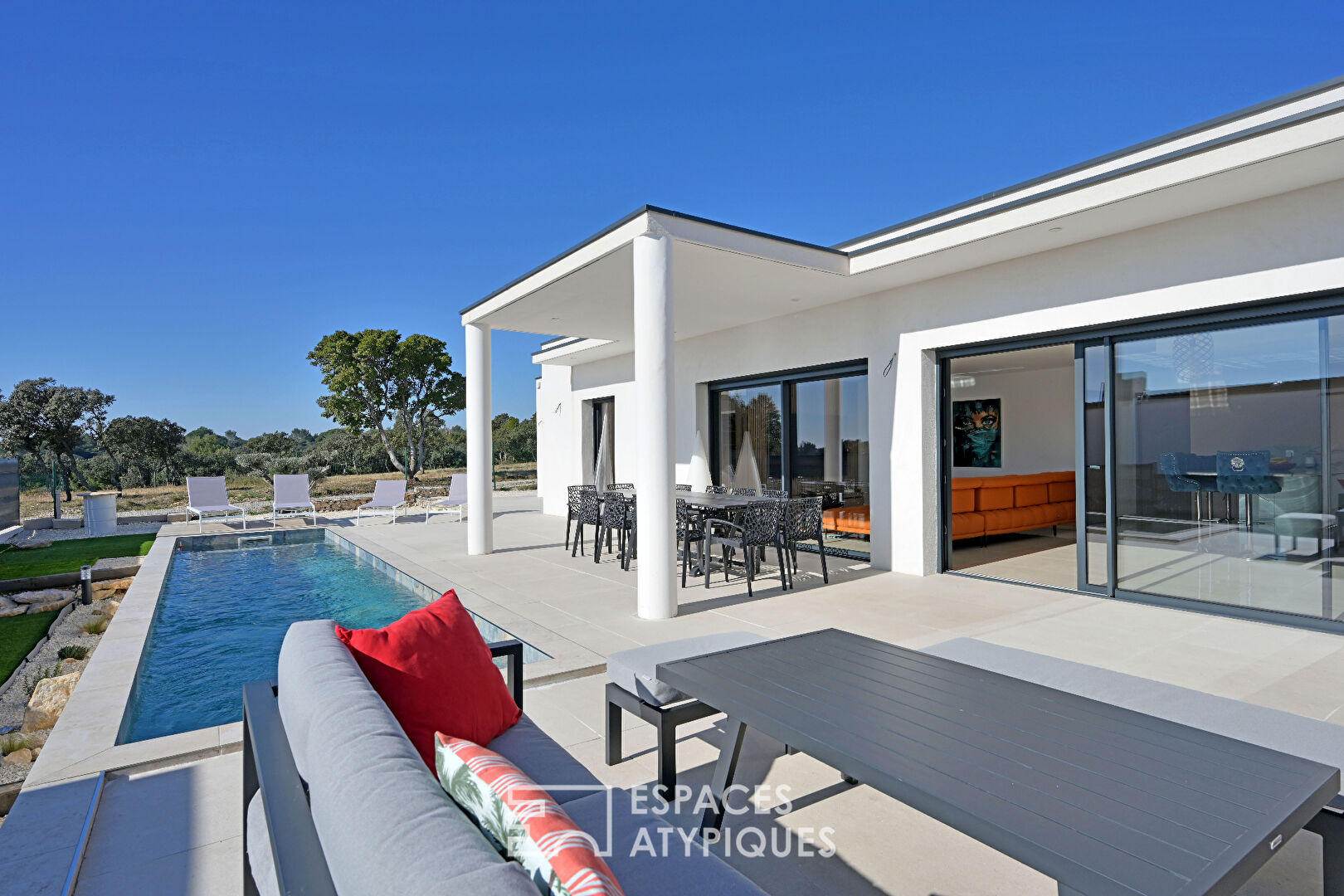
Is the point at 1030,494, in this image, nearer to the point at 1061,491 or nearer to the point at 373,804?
the point at 1061,491

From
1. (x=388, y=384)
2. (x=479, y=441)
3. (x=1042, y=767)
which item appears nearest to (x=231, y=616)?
(x=479, y=441)

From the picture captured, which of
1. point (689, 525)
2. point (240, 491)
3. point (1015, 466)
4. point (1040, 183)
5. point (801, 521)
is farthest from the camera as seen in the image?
point (240, 491)

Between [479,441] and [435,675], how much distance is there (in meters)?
7.07

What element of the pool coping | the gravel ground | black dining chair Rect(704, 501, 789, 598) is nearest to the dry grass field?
the gravel ground

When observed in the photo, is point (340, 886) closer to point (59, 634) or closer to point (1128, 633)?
point (1128, 633)

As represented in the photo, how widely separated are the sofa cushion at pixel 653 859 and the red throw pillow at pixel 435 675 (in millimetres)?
497

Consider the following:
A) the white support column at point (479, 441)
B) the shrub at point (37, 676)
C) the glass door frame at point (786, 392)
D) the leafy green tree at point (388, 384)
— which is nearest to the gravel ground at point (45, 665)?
the shrub at point (37, 676)

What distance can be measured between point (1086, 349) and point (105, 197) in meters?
24.0

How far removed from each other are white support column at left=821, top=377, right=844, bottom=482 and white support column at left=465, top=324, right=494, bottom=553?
4.36 meters

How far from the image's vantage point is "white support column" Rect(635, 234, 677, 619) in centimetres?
551

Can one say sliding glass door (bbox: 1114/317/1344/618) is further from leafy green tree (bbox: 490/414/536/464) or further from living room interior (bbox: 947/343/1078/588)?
leafy green tree (bbox: 490/414/536/464)

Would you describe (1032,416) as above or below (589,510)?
above

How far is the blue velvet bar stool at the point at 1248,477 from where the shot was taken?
17.3ft

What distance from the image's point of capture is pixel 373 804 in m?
1.09
